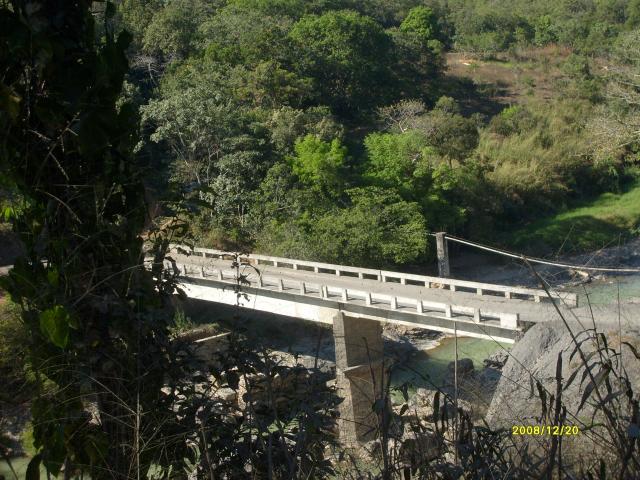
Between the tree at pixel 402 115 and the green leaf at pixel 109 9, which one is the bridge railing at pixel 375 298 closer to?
the green leaf at pixel 109 9

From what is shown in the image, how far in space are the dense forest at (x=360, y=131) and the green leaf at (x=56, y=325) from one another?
14.5m

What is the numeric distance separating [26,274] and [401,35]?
38.9 meters

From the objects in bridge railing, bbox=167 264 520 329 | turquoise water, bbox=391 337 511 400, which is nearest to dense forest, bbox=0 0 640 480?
bridge railing, bbox=167 264 520 329

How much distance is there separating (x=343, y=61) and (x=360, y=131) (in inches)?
128

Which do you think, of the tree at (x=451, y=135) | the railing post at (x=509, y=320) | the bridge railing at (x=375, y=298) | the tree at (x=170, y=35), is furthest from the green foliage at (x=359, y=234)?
the tree at (x=170, y=35)

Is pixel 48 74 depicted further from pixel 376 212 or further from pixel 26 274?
pixel 376 212

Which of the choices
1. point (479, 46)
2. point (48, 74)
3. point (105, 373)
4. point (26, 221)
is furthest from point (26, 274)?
point (479, 46)

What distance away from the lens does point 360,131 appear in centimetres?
3206

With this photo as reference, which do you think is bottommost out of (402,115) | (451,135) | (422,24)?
(451,135)

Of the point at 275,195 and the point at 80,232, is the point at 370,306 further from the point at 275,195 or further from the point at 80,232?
the point at 80,232

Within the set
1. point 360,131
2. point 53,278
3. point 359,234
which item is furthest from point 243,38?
point 53,278

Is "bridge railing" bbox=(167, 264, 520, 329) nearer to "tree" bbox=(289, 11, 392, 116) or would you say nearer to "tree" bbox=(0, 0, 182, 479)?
"tree" bbox=(0, 0, 182, 479)

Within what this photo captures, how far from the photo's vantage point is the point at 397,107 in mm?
31969

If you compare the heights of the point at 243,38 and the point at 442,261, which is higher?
the point at 243,38
